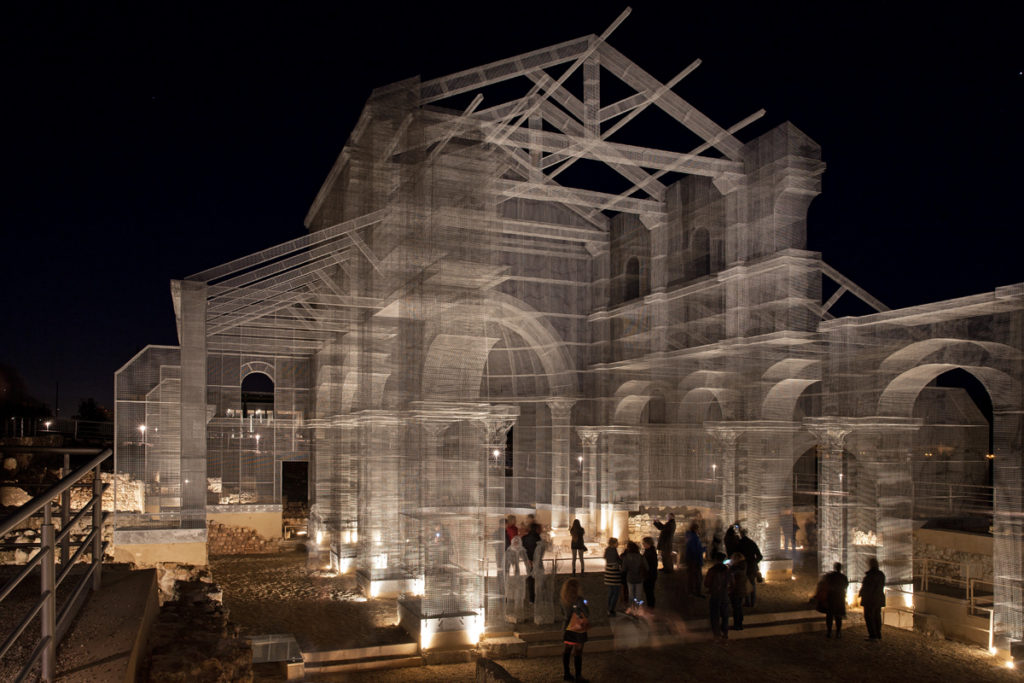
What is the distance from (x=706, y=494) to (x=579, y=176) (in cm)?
890

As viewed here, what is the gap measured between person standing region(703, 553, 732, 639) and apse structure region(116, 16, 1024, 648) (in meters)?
3.01

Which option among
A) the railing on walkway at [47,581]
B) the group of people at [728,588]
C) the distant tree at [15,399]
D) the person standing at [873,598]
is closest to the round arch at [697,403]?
the group of people at [728,588]

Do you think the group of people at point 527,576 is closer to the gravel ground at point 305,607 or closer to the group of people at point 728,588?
the group of people at point 728,588

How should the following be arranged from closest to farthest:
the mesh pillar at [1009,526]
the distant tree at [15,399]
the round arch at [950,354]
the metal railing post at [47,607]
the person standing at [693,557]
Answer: the metal railing post at [47,607] → the mesh pillar at [1009,526] → the round arch at [950,354] → the person standing at [693,557] → the distant tree at [15,399]

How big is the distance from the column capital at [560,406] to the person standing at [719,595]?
28.2 feet

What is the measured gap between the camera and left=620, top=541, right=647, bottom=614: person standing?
1130cm

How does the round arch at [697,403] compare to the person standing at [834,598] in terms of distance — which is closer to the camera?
the person standing at [834,598]

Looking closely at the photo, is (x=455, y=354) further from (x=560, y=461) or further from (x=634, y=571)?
(x=560, y=461)

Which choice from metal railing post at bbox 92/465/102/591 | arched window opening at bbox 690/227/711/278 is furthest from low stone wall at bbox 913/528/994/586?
metal railing post at bbox 92/465/102/591

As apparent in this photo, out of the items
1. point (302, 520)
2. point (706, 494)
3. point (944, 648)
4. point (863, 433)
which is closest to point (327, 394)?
point (302, 520)

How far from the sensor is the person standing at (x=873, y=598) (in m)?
11.0

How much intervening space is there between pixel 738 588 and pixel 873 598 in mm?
1998

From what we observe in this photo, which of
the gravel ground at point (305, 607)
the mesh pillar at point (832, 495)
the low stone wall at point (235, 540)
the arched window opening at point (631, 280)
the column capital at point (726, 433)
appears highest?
the arched window opening at point (631, 280)

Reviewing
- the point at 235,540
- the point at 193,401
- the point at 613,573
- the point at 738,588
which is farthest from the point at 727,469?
the point at 235,540
